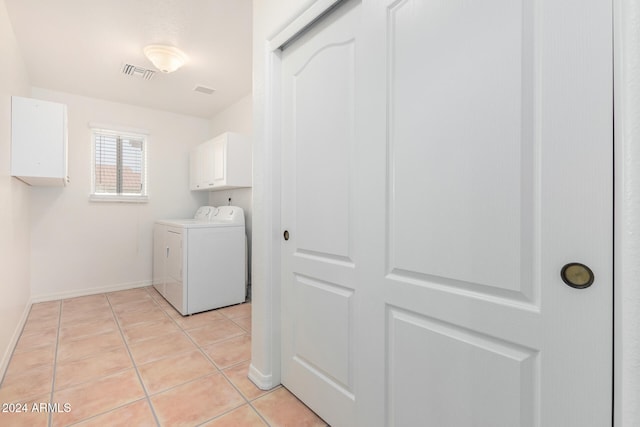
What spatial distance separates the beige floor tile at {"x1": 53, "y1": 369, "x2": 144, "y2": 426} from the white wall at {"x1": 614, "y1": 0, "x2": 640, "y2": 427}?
209cm

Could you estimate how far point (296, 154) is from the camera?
5.41ft

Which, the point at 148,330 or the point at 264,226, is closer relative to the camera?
the point at 264,226

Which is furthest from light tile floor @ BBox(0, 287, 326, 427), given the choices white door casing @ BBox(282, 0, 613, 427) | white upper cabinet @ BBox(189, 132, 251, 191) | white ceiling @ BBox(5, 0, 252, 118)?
white ceiling @ BBox(5, 0, 252, 118)

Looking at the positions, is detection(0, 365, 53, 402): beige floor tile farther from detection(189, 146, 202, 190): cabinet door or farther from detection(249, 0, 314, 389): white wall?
detection(189, 146, 202, 190): cabinet door

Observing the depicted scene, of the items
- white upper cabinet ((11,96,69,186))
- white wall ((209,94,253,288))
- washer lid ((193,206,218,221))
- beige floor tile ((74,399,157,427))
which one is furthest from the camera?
washer lid ((193,206,218,221))

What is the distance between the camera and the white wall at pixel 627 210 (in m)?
0.62

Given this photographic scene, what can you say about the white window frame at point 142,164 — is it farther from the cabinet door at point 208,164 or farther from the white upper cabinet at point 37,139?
the white upper cabinet at point 37,139

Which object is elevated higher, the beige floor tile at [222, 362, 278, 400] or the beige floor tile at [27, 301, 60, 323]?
the beige floor tile at [27, 301, 60, 323]

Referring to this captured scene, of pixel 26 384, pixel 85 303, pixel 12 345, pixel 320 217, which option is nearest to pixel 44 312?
pixel 85 303

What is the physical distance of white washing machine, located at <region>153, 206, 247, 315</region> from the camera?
9.92 feet

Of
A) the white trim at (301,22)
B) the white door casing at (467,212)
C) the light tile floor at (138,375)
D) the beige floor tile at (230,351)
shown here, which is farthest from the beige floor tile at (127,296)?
the white trim at (301,22)

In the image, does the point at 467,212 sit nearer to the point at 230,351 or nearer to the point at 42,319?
the point at 230,351

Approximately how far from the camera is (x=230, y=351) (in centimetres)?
227

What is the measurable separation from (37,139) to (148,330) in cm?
180
